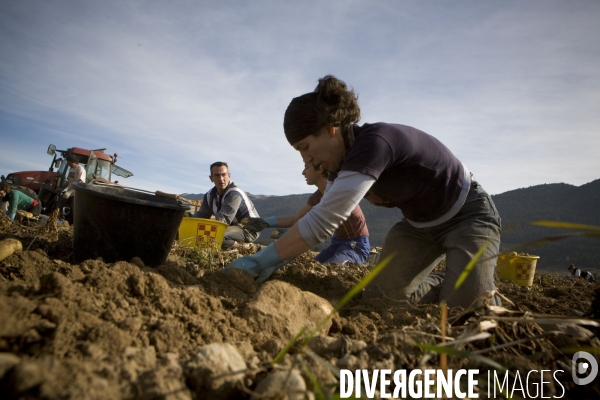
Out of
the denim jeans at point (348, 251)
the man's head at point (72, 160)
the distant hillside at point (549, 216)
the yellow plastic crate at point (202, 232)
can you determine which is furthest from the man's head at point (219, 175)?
the distant hillside at point (549, 216)

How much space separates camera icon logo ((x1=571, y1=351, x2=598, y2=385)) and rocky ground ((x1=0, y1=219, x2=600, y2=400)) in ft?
0.07

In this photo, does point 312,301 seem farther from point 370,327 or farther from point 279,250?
point 279,250

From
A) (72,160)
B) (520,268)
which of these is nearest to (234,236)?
(520,268)

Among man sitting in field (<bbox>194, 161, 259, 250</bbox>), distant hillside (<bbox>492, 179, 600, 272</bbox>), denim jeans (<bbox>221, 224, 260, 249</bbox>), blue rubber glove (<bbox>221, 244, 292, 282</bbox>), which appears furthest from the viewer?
distant hillside (<bbox>492, 179, 600, 272</bbox>)

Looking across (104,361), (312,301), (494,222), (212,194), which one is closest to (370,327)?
(312,301)

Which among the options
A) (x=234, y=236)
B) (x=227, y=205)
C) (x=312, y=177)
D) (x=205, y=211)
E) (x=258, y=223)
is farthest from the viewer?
(x=205, y=211)

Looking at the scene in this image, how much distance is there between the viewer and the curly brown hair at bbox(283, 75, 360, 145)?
2.24 meters

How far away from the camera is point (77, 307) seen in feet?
3.55

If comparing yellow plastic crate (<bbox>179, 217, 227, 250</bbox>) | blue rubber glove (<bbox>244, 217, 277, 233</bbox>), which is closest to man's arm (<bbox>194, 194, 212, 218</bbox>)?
blue rubber glove (<bbox>244, 217, 277, 233</bbox>)

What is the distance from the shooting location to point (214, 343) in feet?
3.61

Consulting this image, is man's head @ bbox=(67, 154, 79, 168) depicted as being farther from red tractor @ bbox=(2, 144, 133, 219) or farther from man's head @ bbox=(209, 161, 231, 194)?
man's head @ bbox=(209, 161, 231, 194)

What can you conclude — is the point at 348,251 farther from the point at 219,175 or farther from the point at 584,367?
the point at 584,367

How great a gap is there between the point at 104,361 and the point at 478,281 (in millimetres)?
2205

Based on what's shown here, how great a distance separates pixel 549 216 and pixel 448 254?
59.5ft
